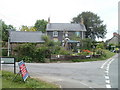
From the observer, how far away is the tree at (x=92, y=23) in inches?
2378

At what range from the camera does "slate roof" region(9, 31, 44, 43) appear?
33.8 m

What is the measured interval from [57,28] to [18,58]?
82.9ft

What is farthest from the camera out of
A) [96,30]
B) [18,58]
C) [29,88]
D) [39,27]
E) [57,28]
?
[39,27]

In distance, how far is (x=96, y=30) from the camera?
61.2 metres

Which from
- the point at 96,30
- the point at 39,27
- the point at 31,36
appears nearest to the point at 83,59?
the point at 31,36

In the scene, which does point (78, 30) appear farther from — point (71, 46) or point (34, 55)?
point (34, 55)

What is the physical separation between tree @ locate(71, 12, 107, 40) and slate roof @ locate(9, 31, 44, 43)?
91.2 ft

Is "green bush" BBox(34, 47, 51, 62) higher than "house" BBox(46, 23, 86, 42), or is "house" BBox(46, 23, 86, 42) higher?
"house" BBox(46, 23, 86, 42)

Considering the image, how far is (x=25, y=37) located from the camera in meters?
35.3

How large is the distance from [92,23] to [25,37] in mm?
33097

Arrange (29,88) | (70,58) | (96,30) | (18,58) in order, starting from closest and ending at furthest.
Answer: (29,88) < (18,58) < (70,58) < (96,30)

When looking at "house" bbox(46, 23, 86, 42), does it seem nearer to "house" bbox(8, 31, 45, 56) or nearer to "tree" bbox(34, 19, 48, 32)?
"house" bbox(8, 31, 45, 56)

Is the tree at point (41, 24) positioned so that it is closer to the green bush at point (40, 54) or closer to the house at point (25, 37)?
the house at point (25, 37)

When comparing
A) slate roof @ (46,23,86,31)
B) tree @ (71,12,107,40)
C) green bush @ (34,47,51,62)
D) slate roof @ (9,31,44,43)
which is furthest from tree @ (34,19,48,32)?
green bush @ (34,47,51,62)
